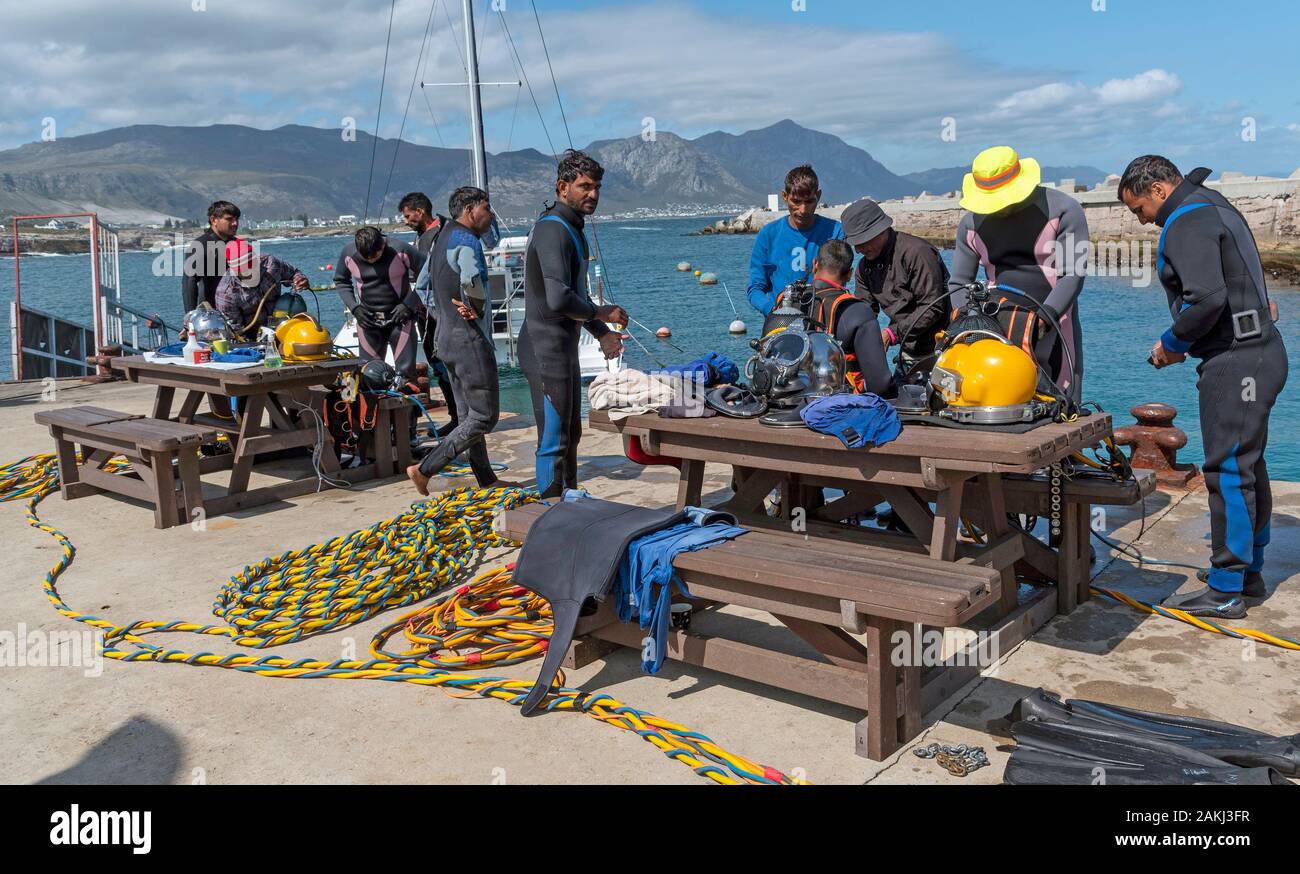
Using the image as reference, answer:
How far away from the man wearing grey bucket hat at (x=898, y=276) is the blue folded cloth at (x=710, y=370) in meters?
0.84

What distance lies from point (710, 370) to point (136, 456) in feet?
13.5

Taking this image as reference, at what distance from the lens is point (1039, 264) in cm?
530

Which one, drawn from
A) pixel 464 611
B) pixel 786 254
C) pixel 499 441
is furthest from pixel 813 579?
pixel 499 441

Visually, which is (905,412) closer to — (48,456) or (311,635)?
(311,635)

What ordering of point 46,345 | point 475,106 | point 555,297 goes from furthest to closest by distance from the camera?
point 475,106
point 46,345
point 555,297

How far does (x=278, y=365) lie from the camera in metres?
7.39

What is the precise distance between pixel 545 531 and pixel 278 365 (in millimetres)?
4069

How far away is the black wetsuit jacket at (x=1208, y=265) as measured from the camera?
4.42 metres

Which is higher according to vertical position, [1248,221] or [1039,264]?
[1248,221]

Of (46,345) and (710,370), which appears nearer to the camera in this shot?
(710,370)

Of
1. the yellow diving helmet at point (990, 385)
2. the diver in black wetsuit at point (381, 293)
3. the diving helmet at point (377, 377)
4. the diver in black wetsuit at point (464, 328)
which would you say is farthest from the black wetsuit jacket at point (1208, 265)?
the diver in black wetsuit at point (381, 293)

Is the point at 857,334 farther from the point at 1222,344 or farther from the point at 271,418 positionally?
the point at 271,418

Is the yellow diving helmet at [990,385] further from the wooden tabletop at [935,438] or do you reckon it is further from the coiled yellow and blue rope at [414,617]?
the coiled yellow and blue rope at [414,617]

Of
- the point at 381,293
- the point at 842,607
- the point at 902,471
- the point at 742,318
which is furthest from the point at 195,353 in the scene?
the point at 742,318
